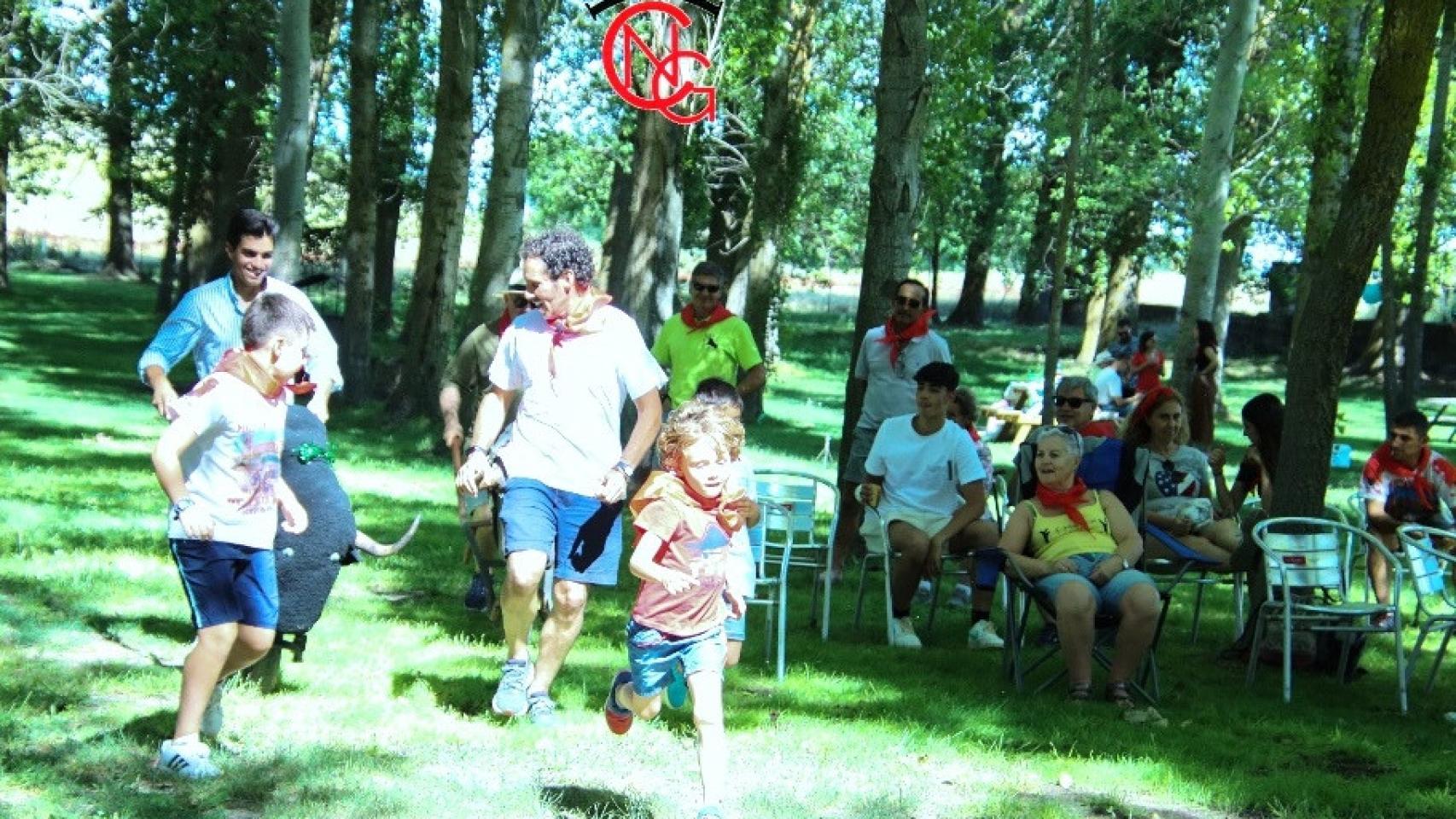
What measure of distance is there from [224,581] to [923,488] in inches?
196

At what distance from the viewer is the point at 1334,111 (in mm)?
14969

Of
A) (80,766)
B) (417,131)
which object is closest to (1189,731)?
(80,766)

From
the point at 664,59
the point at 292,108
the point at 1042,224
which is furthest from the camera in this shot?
the point at 1042,224

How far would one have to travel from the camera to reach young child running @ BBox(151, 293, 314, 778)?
6125mm

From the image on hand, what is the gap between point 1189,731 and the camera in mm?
8203

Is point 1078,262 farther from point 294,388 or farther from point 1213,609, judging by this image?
point 294,388

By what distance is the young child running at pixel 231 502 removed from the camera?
20.1ft

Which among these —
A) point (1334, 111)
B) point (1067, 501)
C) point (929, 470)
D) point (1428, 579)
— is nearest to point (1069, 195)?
point (1334, 111)

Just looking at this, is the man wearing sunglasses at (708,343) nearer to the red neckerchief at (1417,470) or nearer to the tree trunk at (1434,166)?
the red neckerchief at (1417,470)

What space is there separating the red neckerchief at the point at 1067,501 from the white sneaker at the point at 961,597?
7.98 feet

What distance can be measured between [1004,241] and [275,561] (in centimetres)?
4366

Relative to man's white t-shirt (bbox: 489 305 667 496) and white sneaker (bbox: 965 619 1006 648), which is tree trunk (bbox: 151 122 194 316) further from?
man's white t-shirt (bbox: 489 305 667 496)

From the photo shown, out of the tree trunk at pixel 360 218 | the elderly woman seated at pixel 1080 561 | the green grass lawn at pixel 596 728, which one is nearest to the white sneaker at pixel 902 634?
the green grass lawn at pixel 596 728

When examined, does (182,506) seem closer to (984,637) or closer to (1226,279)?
(984,637)
